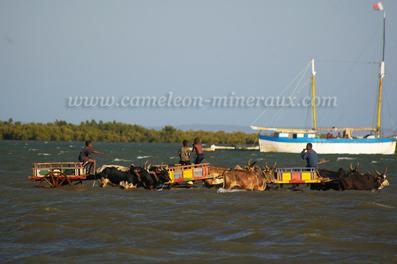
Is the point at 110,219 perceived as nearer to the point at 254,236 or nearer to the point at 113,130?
the point at 254,236

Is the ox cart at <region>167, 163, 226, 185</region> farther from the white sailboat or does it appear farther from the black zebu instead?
→ the white sailboat

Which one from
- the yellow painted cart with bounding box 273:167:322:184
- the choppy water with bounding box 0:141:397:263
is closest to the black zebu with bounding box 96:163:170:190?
the choppy water with bounding box 0:141:397:263

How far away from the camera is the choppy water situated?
1435 cm

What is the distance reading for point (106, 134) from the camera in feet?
433

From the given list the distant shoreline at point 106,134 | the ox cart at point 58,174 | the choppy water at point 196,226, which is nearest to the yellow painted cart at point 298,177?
the choppy water at point 196,226

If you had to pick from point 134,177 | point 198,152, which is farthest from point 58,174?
point 198,152

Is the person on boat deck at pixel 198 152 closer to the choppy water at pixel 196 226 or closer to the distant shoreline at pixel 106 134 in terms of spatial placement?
the choppy water at pixel 196 226

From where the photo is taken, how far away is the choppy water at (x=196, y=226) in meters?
14.4

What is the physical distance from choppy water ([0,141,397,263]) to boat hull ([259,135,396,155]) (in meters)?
61.1

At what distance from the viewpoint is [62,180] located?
87.6 feet

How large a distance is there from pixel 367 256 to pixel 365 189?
Answer: 12.4 m

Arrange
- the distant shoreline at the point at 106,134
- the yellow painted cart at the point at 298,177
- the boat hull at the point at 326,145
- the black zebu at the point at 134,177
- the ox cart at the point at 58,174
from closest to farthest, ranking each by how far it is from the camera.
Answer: the black zebu at the point at 134,177 → the yellow painted cart at the point at 298,177 → the ox cart at the point at 58,174 → the boat hull at the point at 326,145 → the distant shoreline at the point at 106,134

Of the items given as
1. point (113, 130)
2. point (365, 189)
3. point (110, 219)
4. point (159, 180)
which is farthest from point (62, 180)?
point (113, 130)

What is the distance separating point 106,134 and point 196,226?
115494 mm
